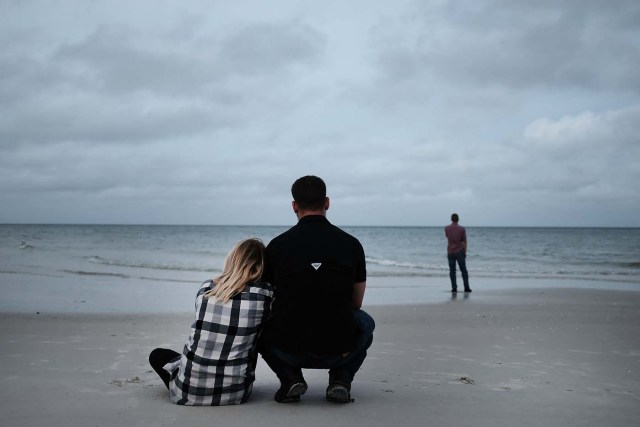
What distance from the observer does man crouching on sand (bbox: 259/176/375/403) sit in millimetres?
3699

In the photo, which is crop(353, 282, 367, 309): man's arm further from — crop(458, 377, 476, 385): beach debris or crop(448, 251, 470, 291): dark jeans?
crop(448, 251, 470, 291): dark jeans

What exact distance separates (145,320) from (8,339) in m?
2.10

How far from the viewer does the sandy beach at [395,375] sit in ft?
12.2

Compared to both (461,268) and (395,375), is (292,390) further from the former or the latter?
(461,268)

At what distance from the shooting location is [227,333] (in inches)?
149

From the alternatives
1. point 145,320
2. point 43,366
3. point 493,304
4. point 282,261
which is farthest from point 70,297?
point 282,261

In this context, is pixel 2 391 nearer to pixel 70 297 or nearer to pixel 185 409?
pixel 185 409

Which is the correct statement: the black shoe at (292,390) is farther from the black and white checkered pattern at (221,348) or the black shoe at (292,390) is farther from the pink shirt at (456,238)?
the pink shirt at (456,238)

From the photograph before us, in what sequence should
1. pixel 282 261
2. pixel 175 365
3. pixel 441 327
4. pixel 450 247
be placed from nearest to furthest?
1. pixel 282 261
2. pixel 175 365
3. pixel 441 327
4. pixel 450 247

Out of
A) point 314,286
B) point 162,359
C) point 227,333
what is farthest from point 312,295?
point 162,359

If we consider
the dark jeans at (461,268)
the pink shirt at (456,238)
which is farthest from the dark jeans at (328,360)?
the pink shirt at (456,238)

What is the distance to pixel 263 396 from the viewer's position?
13.9 feet

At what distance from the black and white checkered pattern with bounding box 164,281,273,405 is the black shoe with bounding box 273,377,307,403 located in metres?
0.26

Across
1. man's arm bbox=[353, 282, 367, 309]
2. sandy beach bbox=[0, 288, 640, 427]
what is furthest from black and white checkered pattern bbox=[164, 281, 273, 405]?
man's arm bbox=[353, 282, 367, 309]
